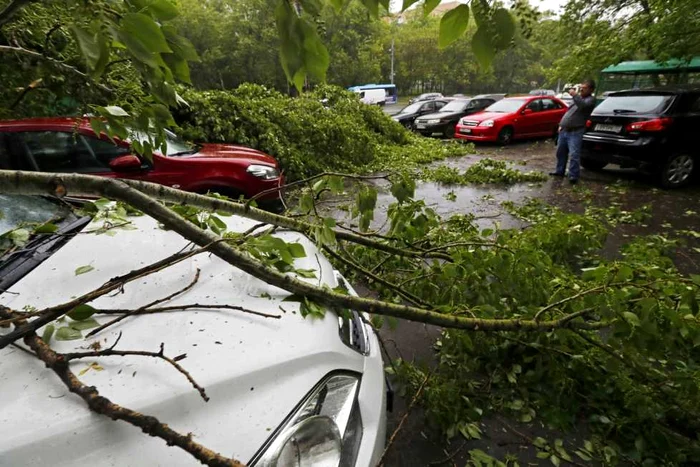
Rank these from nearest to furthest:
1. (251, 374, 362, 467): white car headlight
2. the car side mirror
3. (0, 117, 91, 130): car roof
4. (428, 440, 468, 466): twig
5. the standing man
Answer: (251, 374, 362, 467): white car headlight, (428, 440, 468, 466): twig, (0, 117, 91, 130): car roof, the car side mirror, the standing man

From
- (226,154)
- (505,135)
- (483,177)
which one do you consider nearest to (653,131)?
(483,177)

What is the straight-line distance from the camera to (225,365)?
49.3 inches

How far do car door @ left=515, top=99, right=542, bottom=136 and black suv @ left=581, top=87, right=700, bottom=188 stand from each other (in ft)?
16.8

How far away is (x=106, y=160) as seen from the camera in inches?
165

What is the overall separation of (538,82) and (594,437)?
2696 inches

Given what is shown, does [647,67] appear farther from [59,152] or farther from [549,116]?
[59,152]

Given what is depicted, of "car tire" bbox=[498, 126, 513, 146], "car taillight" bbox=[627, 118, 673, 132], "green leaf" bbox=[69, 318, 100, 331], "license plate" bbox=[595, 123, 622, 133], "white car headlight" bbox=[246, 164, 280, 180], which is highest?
"green leaf" bbox=[69, 318, 100, 331]

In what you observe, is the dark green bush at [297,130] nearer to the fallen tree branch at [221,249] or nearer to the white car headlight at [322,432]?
the fallen tree branch at [221,249]

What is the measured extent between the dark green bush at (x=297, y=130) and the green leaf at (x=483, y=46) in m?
6.00

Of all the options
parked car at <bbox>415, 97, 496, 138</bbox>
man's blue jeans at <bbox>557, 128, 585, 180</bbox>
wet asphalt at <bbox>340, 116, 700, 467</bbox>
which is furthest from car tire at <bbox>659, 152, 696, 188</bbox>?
parked car at <bbox>415, 97, 496, 138</bbox>

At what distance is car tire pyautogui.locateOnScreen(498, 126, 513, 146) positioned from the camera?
11999mm

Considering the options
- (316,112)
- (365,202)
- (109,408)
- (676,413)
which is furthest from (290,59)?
(316,112)

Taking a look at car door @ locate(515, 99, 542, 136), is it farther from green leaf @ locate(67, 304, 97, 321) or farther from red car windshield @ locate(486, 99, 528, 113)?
green leaf @ locate(67, 304, 97, 321)

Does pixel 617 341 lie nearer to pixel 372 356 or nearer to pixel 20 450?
pixel 372 356
